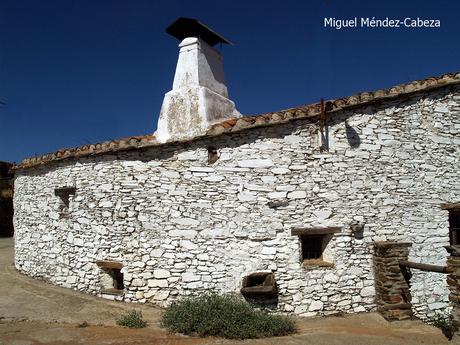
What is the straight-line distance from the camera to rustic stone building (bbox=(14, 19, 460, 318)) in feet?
26.1

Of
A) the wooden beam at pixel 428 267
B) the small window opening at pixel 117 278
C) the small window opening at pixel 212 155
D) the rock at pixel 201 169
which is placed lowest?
the small window opening at pixel 117 278

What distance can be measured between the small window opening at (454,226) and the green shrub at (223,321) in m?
4.49

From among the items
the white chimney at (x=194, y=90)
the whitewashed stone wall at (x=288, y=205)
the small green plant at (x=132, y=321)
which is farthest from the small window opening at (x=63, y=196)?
the small green plant at (x=132, y=321)

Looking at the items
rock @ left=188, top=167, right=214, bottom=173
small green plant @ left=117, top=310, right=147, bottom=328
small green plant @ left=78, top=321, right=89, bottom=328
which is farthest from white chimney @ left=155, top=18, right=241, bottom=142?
small green plant @ left=78, top=321, right=89, bottom=328

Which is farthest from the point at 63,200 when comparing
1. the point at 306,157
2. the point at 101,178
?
the point at 306,157

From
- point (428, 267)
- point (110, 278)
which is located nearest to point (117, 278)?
point (110, 278)

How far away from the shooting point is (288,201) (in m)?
8.01

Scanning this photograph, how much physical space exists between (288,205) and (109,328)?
4149 millimetres

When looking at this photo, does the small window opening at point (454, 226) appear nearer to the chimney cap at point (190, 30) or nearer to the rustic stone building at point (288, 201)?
the rustic stone building at point (288, 201)

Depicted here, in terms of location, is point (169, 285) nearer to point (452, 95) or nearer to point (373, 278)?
point (373, 278)

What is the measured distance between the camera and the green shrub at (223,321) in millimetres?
6551

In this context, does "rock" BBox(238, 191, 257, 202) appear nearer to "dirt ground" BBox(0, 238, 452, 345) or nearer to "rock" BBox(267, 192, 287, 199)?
"rock" BBox(267, 192, 287, 199)

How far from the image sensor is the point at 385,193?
8.29 m

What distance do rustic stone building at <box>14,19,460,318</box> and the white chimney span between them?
0.65 ft
